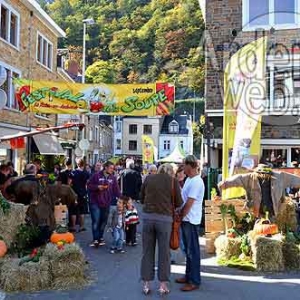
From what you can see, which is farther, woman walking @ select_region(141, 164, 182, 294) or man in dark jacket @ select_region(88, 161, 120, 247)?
man in dark jacket @ select_region(88, 161, 120, 247)

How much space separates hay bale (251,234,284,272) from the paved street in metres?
0.27

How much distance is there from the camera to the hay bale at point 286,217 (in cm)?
945

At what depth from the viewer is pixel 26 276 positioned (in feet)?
23.2

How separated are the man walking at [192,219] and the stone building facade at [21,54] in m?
12.4

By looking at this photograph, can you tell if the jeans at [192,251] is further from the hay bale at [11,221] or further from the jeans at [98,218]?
the jeans at [98,218]

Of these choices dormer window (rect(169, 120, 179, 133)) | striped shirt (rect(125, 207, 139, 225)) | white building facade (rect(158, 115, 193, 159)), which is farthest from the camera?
dormer window (rect(169, 120, 179, 133))

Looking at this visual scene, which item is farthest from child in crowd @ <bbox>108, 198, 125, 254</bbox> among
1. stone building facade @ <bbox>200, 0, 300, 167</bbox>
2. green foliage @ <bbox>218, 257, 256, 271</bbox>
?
stone building facade @ <bbox>200, 0, 300, 167</bbox>

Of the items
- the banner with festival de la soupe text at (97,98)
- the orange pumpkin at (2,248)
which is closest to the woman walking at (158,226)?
the orange pumpkin at (2,248)

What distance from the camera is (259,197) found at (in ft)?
30.8

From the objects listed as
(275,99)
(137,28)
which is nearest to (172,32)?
(137,28)

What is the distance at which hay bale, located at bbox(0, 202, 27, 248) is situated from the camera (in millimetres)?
8484

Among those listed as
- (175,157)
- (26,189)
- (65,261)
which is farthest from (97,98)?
(175,157)

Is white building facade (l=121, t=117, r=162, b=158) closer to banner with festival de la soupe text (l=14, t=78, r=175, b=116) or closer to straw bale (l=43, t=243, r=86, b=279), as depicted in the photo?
banner with festival de la soupe text (l=14, t=78, r=175, b=116)

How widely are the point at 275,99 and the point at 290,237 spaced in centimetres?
893
